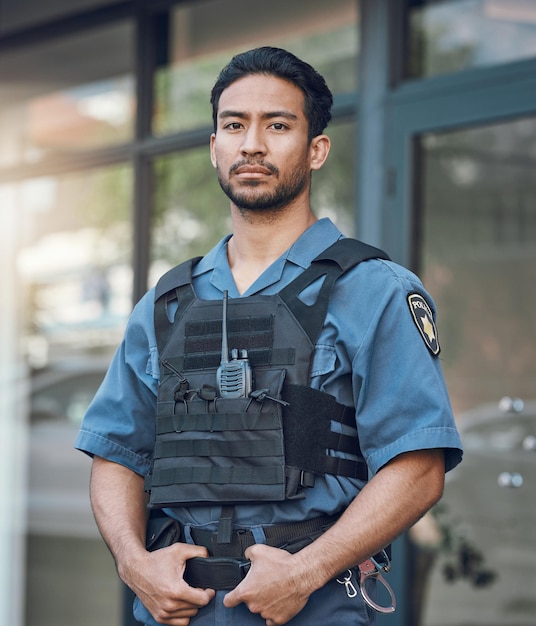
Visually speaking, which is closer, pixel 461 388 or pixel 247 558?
pixel 247 558

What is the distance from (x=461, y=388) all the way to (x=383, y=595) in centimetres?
93

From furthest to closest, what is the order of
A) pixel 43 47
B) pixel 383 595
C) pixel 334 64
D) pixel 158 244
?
1. pixel 43 47
2. pixel 158 244
3. pixel 334 64
4. pixel 383 595

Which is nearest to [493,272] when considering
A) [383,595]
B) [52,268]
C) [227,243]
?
[383,595]

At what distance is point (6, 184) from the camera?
535 centimetres

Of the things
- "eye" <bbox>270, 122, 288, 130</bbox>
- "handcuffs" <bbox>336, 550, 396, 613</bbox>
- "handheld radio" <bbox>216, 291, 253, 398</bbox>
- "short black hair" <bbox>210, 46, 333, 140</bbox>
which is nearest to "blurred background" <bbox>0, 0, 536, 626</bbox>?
"short black hair" <bbox>210, 46, 333, 140</bbox>

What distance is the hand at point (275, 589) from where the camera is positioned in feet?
5.65

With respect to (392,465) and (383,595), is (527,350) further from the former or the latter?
(392,465)

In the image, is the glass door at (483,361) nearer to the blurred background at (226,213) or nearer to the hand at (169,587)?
the blurred background at (226,213)

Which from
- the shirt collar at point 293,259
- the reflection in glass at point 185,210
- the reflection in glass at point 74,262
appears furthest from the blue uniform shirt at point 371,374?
the reflection in glass at point 74,262

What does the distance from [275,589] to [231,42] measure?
316 cm

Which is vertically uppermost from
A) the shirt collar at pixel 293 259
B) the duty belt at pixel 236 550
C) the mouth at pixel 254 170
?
the mouth at pixel 254 170

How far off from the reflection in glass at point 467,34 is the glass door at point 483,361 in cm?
27

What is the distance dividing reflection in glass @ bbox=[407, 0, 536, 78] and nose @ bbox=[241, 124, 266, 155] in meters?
1.81

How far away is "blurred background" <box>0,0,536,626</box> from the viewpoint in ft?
11.9
